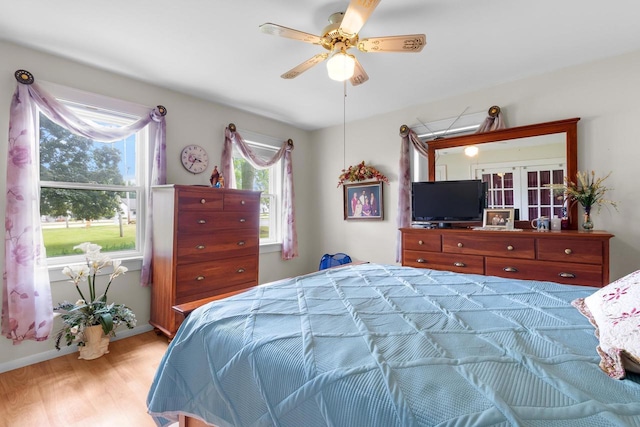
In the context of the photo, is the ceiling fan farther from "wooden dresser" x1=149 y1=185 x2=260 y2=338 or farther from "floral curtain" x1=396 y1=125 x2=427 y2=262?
"floral curtain" x1=396 y1=125 x2=427 y2=262

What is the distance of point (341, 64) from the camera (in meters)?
1.86

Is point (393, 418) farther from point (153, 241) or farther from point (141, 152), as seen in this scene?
point (141, 152)

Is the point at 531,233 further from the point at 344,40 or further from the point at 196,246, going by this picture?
the point at 196,246

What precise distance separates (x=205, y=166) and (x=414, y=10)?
2.55m

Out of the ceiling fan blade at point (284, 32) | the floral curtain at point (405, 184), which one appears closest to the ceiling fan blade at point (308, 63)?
the ceiling fan blade at point (284, 32)

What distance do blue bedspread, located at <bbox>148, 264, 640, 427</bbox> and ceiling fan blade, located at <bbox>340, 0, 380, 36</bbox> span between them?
4.79ft

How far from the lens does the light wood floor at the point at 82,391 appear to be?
167 cm

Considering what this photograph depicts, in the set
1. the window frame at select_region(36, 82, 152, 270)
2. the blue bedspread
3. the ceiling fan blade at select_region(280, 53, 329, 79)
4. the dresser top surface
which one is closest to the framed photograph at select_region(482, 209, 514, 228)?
the dresser top surface

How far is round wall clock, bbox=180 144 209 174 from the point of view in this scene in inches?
125

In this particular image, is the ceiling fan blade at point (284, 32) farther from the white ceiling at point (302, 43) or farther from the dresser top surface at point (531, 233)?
the dresser top surface at point (531, 233)

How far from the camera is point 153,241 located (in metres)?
2.85

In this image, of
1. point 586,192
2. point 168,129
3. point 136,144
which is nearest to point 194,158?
point 168,129

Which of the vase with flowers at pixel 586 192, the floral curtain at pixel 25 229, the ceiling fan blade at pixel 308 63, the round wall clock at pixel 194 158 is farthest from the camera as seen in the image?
the round wall clock at pixel 194 158

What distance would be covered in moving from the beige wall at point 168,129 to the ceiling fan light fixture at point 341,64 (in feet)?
6.58
